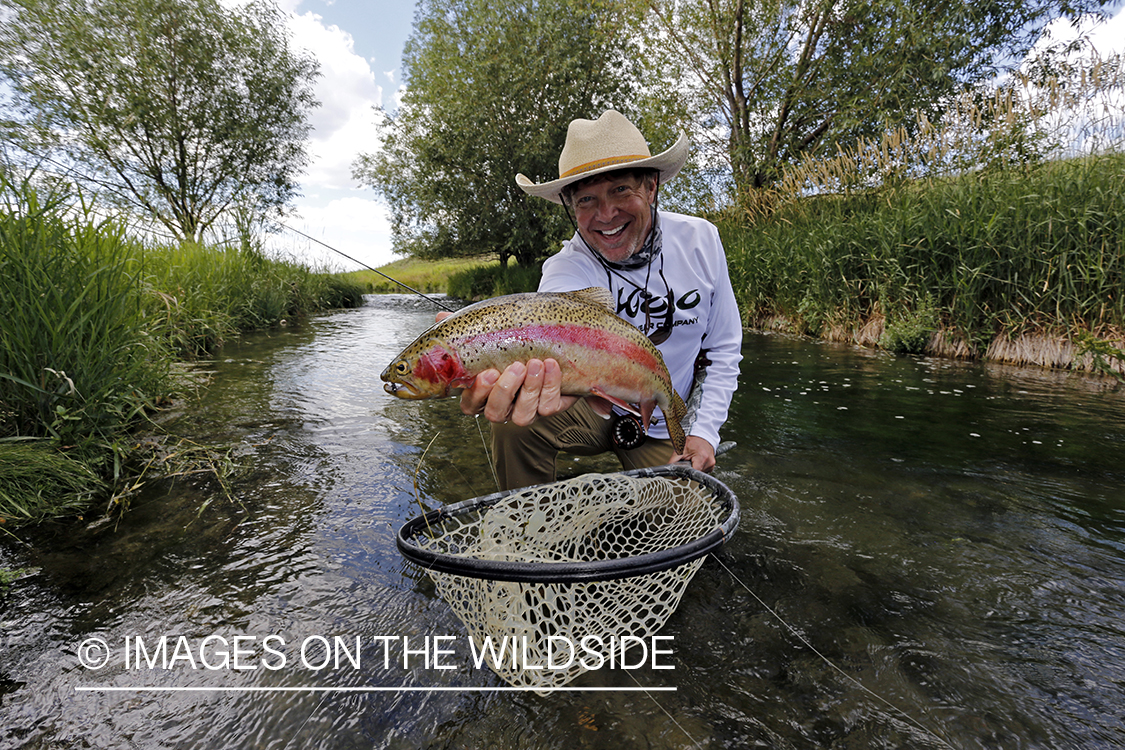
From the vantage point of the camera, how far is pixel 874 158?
10.0 meters

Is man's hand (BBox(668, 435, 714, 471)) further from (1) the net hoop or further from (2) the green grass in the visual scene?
(2) the green grass

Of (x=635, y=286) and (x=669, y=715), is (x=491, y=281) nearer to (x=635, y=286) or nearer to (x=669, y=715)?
(x=635, y=286)

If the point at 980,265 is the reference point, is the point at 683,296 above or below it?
below

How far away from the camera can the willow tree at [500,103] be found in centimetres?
2169

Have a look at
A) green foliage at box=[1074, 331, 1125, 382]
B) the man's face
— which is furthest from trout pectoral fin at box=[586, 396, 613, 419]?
green foliage at box=[1074, 331, 1125, 382]

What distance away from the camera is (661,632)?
7.39ft

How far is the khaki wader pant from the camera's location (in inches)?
114

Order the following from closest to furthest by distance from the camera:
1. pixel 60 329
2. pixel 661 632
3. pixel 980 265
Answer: pixel 661 632 < pixel 60 329 < pixel 980 265

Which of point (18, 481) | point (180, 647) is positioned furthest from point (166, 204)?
point (180, 647)

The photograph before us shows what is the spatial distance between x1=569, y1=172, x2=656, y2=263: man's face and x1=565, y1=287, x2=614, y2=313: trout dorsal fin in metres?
0.57

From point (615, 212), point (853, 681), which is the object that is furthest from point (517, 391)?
point (853, 681)

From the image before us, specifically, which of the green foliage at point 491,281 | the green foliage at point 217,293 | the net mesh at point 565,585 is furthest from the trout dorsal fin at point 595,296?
the green foliage at point 491,281

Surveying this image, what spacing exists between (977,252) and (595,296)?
7.53 meters

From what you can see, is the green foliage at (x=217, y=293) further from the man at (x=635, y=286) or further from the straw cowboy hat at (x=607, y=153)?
the straw cowboy hat at (x=607, y=153)
